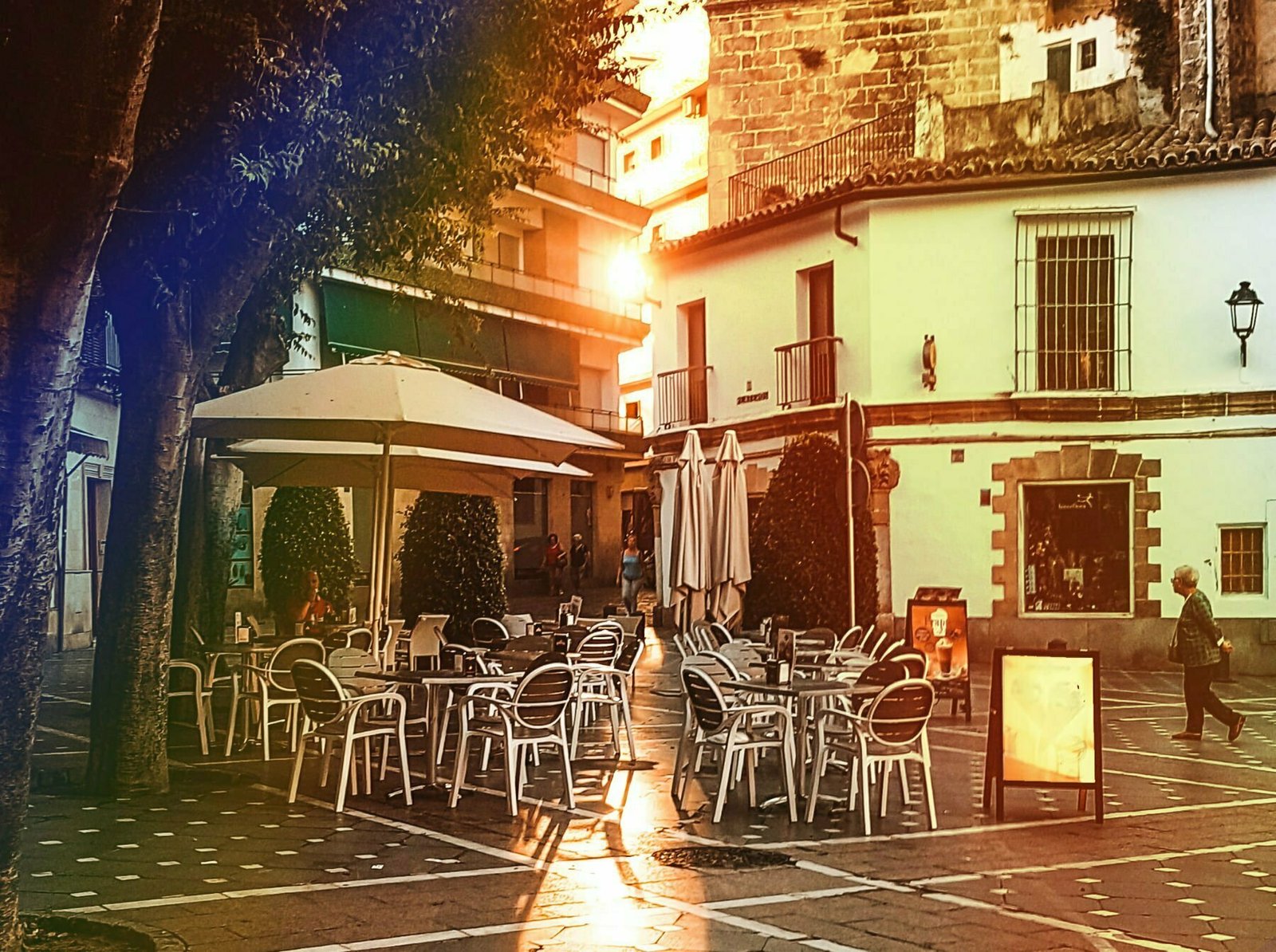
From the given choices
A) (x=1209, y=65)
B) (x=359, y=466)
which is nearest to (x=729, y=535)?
(x=359, y=466)

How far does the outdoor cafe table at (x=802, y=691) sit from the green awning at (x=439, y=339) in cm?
1905

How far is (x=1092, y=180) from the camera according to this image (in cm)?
2030

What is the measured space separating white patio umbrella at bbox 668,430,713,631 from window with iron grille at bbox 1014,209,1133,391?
6180 mm

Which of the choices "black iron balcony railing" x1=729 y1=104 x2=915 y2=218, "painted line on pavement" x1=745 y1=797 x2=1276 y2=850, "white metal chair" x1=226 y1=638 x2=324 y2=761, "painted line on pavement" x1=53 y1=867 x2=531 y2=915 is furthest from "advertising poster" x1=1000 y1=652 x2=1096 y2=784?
"black iron balcony railing" x1=729 y1=104 x2=915 y2=218

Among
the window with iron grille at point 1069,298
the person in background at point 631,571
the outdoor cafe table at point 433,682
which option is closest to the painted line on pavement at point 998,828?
the outdoor cafe table at point 433,682

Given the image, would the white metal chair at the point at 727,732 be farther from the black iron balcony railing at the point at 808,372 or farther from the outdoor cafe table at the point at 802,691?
the black iron balcony railing at the point at 808,372

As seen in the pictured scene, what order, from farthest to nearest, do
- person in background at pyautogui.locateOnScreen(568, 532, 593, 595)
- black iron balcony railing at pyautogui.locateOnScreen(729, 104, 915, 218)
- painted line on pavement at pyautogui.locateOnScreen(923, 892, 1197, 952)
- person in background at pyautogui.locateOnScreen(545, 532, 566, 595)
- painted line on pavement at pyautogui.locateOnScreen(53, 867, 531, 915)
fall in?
person in background at pyautogui.locateOnScreen(568, 532, 593, 595), person in background at pyautogui.locateOnScreen(545, 532, 566, 595), black iron balcony railing at pyautogui.locateOnScreen(729, 104, 915, 218), painted line on pavement at pyautogui.locateOnScreen(53, 867, 531, 915), painted line on pavement at pyautogui.locateOnScreen(923, 892, 1197, 952)

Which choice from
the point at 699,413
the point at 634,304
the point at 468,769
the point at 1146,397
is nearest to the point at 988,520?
the point at 1146,397

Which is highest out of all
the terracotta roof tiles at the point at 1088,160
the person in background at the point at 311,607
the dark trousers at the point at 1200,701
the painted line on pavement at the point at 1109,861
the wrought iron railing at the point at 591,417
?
the terracotta roof tiles at the point at 1088,160

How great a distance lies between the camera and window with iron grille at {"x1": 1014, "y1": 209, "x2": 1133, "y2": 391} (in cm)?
2033

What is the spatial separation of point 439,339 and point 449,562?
18.2 metres

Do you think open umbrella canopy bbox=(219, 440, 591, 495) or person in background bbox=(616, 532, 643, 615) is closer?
open umbrella canopy bbox=(219, 440, 591, 495)

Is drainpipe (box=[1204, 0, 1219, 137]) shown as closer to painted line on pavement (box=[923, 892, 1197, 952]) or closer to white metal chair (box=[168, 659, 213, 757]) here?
white metal chair (box=[168, 659, 213, 757])

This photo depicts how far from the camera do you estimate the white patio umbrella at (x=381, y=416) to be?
1058 cm
